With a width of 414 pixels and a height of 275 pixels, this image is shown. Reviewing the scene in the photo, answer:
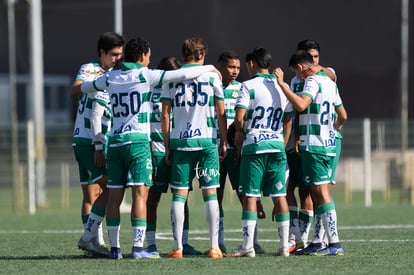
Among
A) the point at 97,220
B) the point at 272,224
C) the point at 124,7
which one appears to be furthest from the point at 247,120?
the point at 124,7

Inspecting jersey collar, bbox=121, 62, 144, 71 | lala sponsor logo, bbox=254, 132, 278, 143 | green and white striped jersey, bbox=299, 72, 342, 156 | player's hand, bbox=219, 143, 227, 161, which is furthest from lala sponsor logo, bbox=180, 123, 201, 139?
green and white striped jersey, bbox=299, 72, 342, 156

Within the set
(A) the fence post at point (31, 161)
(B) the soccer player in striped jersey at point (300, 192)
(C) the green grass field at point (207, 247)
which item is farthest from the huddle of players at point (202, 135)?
(A) the fence post at point (31, 161)

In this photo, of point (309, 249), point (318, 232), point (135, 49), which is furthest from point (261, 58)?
point (309, 249)

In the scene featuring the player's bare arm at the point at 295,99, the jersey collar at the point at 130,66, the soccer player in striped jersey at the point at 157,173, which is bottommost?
the soccer player in striped jersey at the point at 157,173

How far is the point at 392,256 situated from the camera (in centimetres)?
1040

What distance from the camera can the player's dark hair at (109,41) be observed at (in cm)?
1073

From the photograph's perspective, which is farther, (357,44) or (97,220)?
(357,44)

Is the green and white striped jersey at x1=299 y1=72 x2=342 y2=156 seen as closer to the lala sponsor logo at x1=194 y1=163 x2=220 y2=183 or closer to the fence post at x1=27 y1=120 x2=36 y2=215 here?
the lala sponsor logo at x1=194 y1=163 x2=220 y2=183

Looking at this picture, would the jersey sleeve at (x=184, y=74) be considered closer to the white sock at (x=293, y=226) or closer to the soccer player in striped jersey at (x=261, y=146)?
the soccer player in striped jersey at (x=261, y=146)

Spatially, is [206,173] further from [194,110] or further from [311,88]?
[311,88]

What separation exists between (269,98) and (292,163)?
1.11 meters

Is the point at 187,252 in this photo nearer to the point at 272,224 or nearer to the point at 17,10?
the point at 272,224

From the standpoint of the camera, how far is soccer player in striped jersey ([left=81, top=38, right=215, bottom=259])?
33.7 ft

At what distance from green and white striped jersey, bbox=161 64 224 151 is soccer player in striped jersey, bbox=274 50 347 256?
0.71 meters
